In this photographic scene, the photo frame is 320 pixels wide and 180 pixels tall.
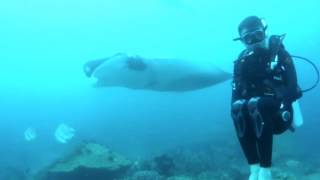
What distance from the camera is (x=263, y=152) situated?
4.83 m

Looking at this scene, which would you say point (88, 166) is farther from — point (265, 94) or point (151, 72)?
→ point (265, 94)

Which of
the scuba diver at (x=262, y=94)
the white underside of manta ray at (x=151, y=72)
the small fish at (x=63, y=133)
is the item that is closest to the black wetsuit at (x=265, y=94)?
the scuba diver at (x=262, y=94)

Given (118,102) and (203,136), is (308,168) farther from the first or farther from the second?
(118,102)

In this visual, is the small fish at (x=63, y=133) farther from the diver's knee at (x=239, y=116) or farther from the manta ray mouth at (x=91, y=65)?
the diver's knee at (x=239, y=116)

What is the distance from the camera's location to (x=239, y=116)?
492 cm

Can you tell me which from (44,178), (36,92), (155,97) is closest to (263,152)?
(44,178)

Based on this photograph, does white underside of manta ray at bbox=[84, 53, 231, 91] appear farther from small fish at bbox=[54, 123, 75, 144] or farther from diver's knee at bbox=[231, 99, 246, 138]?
small fish at bbox=[54, 123, 75, 144]

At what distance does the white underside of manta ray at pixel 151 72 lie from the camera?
1040 centimetres

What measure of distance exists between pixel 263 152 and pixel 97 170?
6847 mm

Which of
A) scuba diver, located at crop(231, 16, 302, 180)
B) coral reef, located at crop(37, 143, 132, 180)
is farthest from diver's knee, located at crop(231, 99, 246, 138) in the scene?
coral reef, located at crop(37, 143, 132, 180)

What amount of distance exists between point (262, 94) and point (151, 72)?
19.7 feet

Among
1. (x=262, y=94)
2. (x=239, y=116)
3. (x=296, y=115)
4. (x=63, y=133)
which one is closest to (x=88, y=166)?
(x=239, y=116)

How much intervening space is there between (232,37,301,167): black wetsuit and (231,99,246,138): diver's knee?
2 cm

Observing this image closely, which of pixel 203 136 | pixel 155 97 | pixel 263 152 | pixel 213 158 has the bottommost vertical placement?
pixel 263 152
